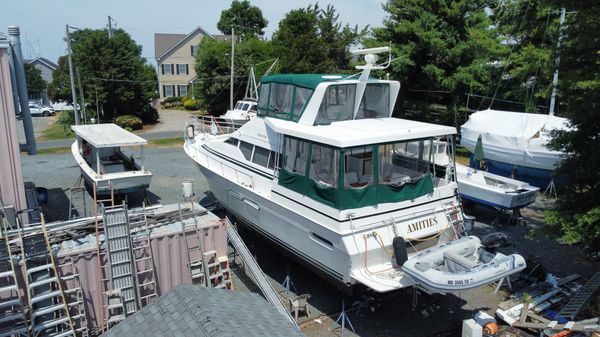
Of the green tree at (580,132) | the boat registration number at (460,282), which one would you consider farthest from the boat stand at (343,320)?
the green tree at (580,132)

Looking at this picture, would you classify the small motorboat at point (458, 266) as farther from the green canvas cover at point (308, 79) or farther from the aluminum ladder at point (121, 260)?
the aluminum ladder at point (121, 260)

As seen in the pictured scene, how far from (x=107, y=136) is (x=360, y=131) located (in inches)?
360

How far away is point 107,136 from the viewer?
13.9 m

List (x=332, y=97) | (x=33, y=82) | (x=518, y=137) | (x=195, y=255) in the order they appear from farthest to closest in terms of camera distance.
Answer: (x=33, y=82), (x=518, y=137), (x=332, y=97), (x=195, y=255)

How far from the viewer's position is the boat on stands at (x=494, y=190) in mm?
12472

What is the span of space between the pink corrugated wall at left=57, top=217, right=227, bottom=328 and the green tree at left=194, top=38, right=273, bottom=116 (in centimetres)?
2672

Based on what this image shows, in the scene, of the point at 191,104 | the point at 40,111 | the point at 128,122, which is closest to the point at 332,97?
the point at 128,122

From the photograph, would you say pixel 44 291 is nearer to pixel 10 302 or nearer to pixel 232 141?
pixel 10 302

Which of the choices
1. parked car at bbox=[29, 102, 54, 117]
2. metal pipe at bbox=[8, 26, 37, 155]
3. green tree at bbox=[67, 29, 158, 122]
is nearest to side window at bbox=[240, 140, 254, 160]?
metal pipe at bbox=[8, 26, 37, 155]

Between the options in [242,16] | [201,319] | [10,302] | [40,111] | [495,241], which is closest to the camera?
[201,319]

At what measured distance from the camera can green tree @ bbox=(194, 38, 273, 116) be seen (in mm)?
34594

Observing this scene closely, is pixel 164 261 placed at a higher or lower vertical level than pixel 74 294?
higher

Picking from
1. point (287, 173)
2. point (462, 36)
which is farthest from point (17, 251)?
point (462, 36)

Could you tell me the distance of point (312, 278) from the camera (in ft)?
33.0
